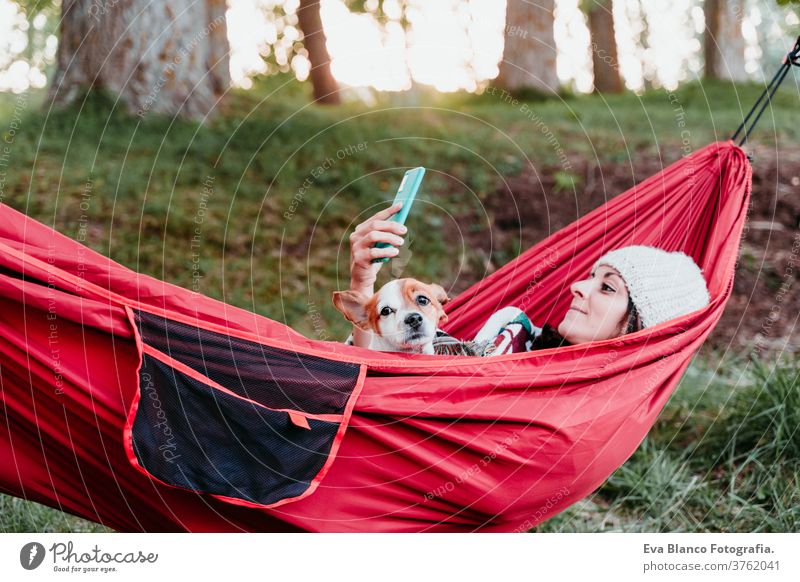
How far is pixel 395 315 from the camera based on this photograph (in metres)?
2.29

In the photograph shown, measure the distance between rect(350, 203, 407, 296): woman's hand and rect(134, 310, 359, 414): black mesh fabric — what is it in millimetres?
414

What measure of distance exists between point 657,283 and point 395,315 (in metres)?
0.89

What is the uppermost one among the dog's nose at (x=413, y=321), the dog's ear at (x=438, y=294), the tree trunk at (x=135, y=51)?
the tree trunk at (x=135, y=51)

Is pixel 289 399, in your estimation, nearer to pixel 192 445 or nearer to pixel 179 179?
pixel 192 445

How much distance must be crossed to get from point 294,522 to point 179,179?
12.4 ft

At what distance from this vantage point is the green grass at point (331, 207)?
3.04 meters

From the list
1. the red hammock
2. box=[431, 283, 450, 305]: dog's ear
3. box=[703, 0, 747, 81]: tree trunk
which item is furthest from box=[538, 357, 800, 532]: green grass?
box=[703, 0, 747, 81]: tree trunk

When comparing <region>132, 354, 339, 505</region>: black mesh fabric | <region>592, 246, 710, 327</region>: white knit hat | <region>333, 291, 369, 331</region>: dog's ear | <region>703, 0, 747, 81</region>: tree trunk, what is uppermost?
<region>703, 0, 747, 81</region>: tree trunk

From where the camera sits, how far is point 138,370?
194 cm

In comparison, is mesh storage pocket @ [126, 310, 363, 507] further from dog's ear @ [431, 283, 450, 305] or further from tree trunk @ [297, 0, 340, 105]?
tree trunk @ [297, 0, 340, 105]

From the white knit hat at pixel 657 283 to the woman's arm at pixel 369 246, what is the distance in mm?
791

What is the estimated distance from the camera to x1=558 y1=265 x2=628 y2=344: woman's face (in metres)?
2.52

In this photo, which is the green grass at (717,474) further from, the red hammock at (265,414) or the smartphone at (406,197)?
the smartphone at (406,197)

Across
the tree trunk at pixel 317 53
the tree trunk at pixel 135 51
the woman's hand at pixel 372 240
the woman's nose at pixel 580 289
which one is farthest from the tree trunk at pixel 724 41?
the woman's hand at pixel 372 240
